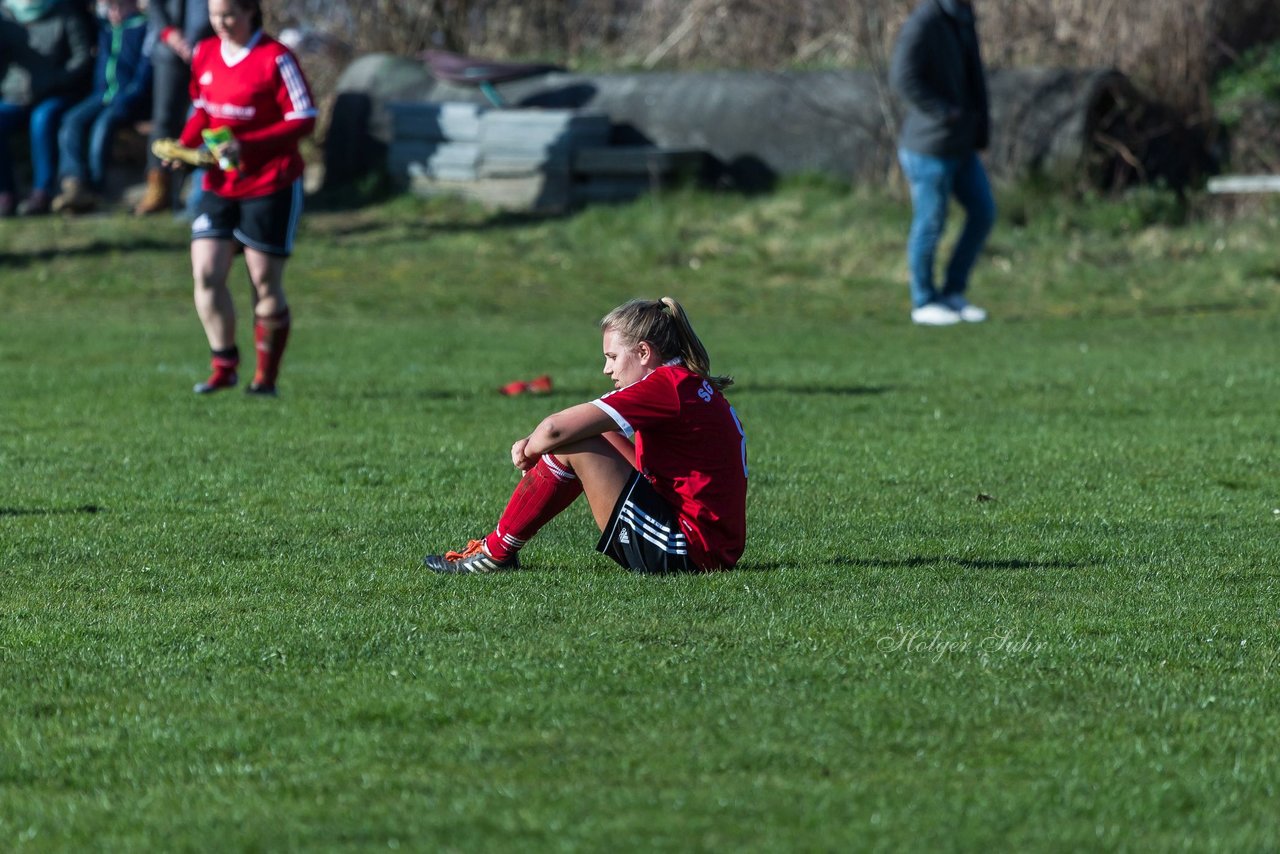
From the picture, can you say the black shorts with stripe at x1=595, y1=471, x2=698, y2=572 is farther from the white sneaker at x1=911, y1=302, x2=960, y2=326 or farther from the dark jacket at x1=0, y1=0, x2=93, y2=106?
the dark jacket at x1=0, y1=0, x2=93, y2=106

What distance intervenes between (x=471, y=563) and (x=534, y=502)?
10.8 inches

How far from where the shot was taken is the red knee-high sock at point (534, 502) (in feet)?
17.7

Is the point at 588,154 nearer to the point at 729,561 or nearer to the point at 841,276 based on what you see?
the point at 841,276

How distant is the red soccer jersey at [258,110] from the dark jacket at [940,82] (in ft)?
17.6

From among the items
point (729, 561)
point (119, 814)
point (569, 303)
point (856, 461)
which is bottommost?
point (569, 303)

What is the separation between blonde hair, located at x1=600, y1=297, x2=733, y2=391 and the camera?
210 inches

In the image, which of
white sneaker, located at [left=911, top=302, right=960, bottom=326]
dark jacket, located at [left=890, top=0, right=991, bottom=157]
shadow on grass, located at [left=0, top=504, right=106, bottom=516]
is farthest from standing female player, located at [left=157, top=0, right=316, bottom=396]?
white sneaker, located at [left=911, top=302, right=960, bottom=326]

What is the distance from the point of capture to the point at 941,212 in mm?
13664

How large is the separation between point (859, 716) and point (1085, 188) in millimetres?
15041

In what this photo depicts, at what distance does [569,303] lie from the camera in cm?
1598

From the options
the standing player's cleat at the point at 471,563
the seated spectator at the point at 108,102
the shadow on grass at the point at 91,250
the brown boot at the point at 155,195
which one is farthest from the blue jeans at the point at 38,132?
the standing player's cleat at the point at 471,563

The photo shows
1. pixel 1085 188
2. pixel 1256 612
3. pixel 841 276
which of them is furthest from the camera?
pixel 1085 188

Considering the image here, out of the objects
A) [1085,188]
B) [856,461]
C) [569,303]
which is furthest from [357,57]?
[856,461]

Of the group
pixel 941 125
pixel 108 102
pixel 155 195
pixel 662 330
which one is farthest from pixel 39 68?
pixel 662 330
